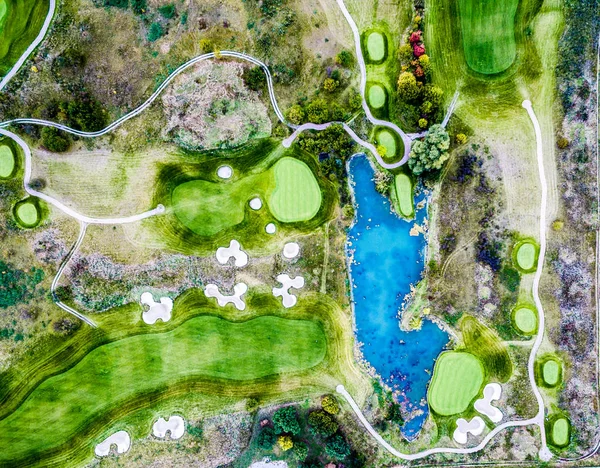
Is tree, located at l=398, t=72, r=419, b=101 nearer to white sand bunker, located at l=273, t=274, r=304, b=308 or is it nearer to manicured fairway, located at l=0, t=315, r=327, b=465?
white sand bunker, located at l=273, t=274, r=304, b=308

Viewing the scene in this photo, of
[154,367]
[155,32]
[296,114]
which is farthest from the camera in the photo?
[154,367]

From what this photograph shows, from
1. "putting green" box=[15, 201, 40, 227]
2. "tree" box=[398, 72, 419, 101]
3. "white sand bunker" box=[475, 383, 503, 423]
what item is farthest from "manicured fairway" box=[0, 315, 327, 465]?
"tree" box=[398, 72, 419, 101]

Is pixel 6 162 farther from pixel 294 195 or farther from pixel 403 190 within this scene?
pixel 403 190

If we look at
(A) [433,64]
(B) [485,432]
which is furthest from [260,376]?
(A) [433,64]

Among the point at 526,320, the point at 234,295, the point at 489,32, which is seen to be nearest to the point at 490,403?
the point at 526,320

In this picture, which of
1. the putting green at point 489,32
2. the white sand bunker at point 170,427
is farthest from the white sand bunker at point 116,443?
the putting green at point 489,32

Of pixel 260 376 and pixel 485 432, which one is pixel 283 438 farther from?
pixel 485 432
